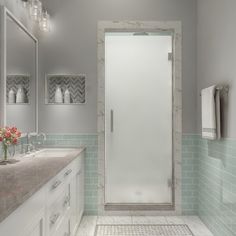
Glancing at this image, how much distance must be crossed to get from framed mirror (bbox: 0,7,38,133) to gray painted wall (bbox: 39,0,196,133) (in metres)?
0.25

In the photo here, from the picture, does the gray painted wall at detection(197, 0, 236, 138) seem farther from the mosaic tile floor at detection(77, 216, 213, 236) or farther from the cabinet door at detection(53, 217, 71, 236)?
the cabinet door at detection(53, 217, 71, 236)

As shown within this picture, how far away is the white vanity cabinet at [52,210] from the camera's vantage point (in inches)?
56.9

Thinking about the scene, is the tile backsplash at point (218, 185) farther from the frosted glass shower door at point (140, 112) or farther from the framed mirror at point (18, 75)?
the framed mirror at point (18, 75)

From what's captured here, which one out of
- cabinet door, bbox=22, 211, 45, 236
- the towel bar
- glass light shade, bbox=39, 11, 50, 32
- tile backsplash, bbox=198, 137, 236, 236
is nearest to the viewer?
cabinet door, bbox=22, 211, 45, 236

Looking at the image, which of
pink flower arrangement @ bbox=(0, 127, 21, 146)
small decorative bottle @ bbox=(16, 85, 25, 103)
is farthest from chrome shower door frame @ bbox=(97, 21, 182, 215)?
pink flower arrangement @ bbox=(0, 127, 21, 146)

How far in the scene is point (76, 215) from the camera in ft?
10.7

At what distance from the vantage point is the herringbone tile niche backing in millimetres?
4031

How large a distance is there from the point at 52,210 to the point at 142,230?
5.24 feet

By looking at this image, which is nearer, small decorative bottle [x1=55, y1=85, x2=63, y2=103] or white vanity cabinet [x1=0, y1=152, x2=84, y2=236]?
white vanity cabinet [x1=0, y1=152, x2=84, y2=236]

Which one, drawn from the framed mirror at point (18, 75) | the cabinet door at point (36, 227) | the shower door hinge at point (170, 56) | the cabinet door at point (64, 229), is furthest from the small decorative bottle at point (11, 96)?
the shower door hinge at point (170, 56)

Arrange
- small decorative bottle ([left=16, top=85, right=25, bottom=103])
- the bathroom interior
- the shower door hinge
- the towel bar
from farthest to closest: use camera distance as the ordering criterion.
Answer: the shower door hinge, the bathroom interior, small decorative bottle ([left=16, top=85, right=25, bottom=103]), the towel bar

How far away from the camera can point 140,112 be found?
433cm

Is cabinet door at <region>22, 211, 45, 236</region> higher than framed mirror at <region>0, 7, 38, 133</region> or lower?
lower

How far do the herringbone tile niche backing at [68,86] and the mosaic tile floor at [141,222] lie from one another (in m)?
1.35
